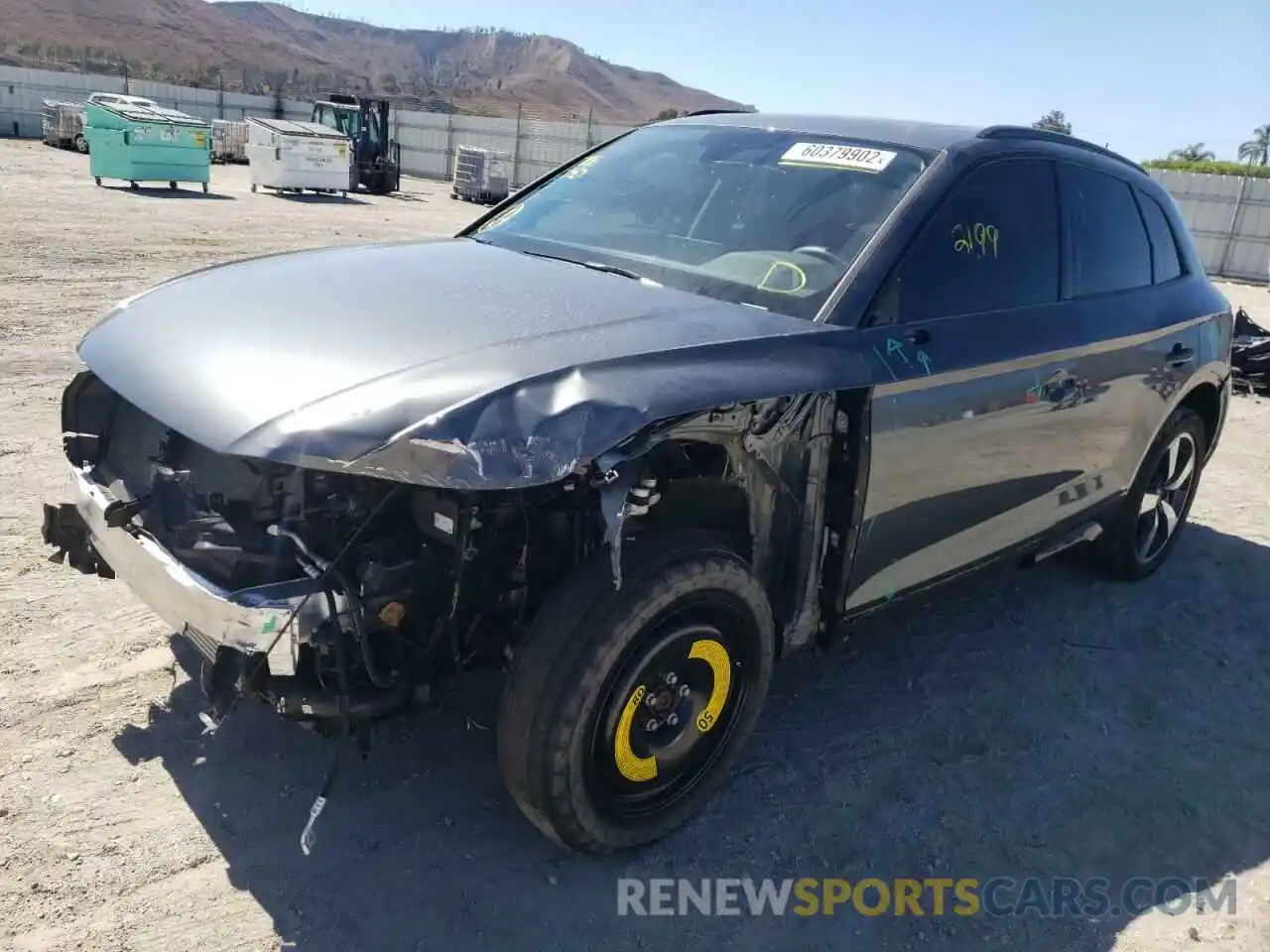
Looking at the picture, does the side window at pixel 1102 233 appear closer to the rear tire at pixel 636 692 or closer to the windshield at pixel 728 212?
the windshield at pixel 728 212

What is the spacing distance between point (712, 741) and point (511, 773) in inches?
26.4

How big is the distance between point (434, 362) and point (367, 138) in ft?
94.0

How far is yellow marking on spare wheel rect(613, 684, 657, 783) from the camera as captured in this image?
2725 millimetres

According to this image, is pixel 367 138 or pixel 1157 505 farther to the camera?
pixel 367 138

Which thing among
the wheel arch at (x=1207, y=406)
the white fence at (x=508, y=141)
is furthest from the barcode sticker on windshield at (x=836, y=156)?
the white fence at (x=508, y=141)

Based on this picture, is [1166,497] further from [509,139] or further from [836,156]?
[509,139]

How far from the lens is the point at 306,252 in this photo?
3.72 metres

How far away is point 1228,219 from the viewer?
961 inches

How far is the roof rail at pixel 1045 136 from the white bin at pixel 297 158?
23355mm

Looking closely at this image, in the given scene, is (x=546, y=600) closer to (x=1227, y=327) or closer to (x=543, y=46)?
(x=1227, y=327)

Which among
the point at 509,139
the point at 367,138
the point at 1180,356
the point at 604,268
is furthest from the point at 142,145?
the point at 1180,356

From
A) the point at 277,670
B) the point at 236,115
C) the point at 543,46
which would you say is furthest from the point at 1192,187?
the point at 543,46

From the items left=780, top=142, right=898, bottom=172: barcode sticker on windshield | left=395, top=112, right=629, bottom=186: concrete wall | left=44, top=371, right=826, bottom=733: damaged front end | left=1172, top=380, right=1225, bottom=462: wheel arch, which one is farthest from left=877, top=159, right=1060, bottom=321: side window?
left=395, top=112, right=629, bottom=186: concrete wall

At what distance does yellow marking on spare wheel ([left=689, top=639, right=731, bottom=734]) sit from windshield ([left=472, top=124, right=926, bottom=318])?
39.9 inches
